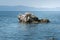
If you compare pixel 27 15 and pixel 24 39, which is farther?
pixel 27 15

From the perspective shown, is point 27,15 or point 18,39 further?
point 27,15

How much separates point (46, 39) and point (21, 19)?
56389 mm

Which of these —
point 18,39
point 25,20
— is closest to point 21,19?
point 25,20

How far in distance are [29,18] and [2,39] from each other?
49.0m

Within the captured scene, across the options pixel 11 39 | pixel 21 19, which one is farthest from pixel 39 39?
pixel 21 19

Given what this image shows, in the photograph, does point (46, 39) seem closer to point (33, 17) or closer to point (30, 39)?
point (30, 39)

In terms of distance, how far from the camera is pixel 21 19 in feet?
381

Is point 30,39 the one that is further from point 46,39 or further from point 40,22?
point 40,22

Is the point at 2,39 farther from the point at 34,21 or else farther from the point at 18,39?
the point at 34,21

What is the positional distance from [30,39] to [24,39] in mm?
1546

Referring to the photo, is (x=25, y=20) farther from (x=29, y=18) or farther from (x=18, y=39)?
(x=18, y=39)

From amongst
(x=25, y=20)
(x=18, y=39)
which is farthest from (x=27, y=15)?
(x=18, y=39)

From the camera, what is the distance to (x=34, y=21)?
112m

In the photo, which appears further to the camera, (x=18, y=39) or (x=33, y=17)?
(x=33, y=17)
